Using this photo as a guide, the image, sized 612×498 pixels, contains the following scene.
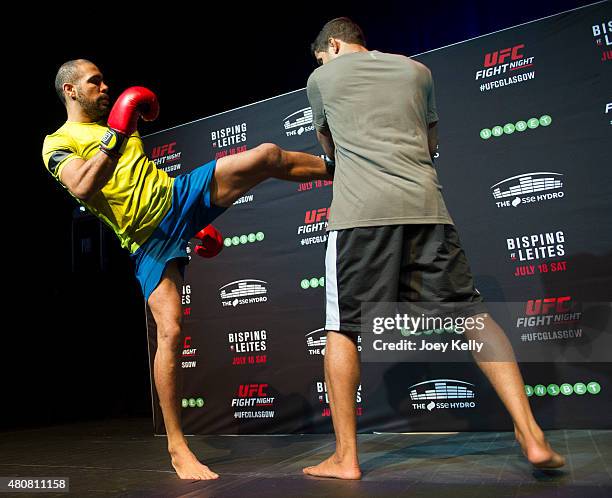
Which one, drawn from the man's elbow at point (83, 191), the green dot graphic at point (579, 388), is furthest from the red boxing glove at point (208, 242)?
the green dot graphic at point (579, 388)

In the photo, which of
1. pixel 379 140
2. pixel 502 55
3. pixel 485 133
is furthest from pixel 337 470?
pixel 502 55

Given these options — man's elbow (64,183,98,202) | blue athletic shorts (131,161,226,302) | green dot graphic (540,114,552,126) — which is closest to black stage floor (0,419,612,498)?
blue athletic shorts (131,161,226,302)

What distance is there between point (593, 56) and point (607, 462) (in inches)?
71.5

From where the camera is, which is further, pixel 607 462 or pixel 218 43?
pixel 218 43

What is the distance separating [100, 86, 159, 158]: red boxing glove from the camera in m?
2.11

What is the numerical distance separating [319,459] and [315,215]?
58.9 inches

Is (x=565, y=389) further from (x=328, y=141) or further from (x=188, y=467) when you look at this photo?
(x=188, y=467)

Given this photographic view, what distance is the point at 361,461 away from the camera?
7.47ft

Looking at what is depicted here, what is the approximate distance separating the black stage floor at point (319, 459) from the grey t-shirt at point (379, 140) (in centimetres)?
81

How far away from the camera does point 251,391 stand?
3.56 m

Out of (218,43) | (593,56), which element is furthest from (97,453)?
(218,43)

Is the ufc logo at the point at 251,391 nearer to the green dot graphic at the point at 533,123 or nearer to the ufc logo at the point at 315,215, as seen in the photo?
the ufc logo at the point at 315,215

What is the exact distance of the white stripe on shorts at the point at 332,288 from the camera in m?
1.97

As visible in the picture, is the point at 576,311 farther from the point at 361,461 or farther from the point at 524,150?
the point at 361,461
